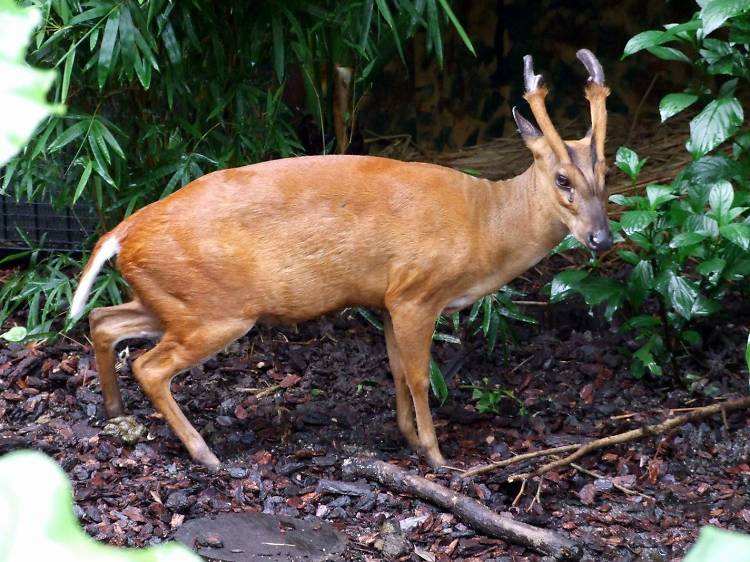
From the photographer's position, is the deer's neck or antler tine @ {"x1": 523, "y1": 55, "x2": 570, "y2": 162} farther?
the deer's neck

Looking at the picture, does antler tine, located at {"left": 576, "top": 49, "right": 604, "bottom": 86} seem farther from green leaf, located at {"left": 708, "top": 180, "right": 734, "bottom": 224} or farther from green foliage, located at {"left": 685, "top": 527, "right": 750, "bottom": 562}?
green foliage, located at {"left": 685, "top": 527, "right": 750, "bottom": 562}

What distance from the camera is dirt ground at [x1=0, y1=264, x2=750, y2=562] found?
12.7ft

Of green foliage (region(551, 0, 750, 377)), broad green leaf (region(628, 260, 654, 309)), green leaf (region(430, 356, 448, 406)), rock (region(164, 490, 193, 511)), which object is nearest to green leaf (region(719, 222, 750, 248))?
green foliage (region(551, 0, 750, 377))

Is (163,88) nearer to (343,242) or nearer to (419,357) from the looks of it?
(343,242)

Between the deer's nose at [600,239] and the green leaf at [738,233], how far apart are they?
459 mm

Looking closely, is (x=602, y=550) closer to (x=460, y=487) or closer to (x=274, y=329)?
(x=460, y=487)

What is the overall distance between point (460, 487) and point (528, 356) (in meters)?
1.61

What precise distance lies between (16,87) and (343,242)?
366 cm

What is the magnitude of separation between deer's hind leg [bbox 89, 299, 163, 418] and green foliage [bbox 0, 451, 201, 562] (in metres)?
3.98

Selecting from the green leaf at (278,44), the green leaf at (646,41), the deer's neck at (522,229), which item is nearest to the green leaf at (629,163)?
the deer's neck at (522,229)

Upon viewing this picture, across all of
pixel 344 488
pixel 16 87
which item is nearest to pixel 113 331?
pixel 344 488

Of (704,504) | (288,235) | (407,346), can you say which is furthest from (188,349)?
(704,504)

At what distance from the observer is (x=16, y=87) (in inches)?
24.0

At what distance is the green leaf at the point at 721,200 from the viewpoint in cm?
409
